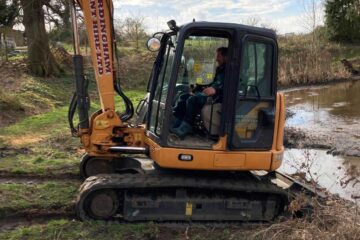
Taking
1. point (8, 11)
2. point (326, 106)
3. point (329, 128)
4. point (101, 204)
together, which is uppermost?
point (8, 11)

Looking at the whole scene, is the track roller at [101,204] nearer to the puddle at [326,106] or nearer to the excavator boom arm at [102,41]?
the excavator boom arm at [102,41]

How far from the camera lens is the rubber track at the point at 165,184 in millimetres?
5594

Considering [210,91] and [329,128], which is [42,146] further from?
[329,128]

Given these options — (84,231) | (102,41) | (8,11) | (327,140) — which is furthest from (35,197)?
(8,11)

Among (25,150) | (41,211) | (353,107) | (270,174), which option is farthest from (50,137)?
(353,107)

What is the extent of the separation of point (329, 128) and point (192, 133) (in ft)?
28.1

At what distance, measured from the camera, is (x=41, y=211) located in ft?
19.4

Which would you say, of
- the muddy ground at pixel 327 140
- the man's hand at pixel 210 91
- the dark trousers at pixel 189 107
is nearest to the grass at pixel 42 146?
the dark trousers at pixel 189 107

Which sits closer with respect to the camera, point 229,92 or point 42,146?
point 229,92

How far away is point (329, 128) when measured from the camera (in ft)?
44.3

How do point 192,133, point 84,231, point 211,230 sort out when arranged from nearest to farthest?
1. point 84,231
2. point 211,230
3. point 192,133

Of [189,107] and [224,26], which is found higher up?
[224,26]

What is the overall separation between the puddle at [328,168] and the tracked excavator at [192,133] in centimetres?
221

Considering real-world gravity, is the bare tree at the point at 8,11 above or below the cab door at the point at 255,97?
above
